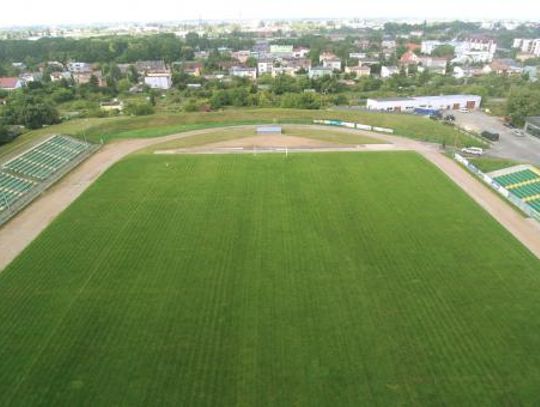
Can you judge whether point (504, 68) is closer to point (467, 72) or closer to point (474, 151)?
point (467, 72)

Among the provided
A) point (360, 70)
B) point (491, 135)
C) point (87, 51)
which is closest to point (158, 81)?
point (87, 51)

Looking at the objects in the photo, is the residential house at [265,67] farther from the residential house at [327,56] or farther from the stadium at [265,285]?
the stadium at [265,285]

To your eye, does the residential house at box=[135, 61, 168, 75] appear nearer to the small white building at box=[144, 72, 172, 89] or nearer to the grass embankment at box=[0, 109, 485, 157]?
the small white building at box=[144, 72, 172, 89]

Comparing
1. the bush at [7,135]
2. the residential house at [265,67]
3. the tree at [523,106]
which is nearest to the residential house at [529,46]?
the residential house at [265,67]

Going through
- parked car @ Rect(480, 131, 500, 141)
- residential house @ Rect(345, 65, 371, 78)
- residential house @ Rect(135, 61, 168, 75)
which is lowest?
residential house @ Rect(345, 65, 371, 78)

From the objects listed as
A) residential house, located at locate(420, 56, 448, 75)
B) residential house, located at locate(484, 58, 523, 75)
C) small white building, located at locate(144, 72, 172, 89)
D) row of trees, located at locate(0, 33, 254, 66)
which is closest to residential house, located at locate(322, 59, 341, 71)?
residential house, located at locate(420, 56, 448, 75)
